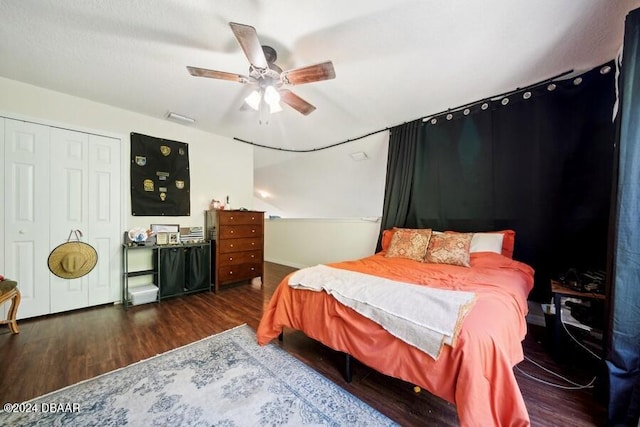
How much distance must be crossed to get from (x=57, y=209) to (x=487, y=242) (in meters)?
4.47

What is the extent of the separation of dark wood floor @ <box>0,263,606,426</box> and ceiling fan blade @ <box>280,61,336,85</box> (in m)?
2.06

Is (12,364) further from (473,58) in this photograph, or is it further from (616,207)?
(473,58)

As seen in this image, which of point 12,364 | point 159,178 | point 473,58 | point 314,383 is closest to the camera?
point 314,383

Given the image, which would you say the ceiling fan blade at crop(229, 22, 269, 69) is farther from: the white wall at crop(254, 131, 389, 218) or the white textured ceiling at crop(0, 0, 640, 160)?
the white wall at crop(254, 131, 389, 218)

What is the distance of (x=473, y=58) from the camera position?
1.83 meters

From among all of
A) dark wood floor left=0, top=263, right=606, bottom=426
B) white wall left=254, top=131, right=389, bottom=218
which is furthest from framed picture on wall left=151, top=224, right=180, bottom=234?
white wall left=254, top=131, right=389, bottom=218

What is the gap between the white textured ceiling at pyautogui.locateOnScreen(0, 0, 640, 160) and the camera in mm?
1431

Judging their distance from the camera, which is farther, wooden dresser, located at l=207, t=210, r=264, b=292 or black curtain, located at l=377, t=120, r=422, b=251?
wooden dresser, located at l=207, t=210, r=264, b=292

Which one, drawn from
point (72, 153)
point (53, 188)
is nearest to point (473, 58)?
point (72, 153)

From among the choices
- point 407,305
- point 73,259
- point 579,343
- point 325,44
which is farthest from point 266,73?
point 579,343

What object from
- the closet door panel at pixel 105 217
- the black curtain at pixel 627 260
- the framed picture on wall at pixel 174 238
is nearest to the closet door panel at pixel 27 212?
the closet door panel at pixel 105 217

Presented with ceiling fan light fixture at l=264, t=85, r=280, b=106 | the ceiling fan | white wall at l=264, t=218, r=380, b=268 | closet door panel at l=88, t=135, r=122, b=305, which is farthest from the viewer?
white wall at l=264, t=218, r=380, b=268

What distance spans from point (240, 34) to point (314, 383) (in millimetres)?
2150

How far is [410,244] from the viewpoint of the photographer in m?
2.54
